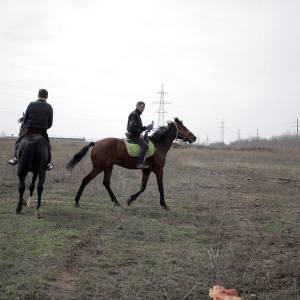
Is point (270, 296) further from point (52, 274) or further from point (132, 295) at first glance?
point (52, 274)

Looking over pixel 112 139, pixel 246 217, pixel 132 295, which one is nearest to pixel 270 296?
pixel 132 295

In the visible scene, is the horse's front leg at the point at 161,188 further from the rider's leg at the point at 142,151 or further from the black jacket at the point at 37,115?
the black jacket at the point at 37,115

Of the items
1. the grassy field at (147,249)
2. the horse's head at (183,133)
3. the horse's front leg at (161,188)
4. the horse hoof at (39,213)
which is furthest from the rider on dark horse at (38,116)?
the horse's head at (183,133)

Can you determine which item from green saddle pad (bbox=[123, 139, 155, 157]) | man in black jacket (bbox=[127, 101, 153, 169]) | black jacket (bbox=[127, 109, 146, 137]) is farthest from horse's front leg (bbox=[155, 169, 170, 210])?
black jacket (bbox=[127, 109, 146, 137])

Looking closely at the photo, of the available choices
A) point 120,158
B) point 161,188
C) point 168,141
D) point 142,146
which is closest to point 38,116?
point 120,158

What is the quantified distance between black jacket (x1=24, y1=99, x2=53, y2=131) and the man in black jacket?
2.33 meters

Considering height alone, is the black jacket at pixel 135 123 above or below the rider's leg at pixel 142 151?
above

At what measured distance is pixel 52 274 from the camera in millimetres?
4484

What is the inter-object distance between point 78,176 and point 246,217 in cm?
752

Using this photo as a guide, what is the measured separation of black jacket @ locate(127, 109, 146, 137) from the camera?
9836 millimetres

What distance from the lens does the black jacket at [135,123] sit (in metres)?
9.84

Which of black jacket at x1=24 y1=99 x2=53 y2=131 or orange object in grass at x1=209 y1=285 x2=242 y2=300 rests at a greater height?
black jacket at x1=24 y1=99 x2=53 y2=131

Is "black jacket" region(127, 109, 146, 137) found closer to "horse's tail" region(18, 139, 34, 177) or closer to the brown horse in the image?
the brown horse

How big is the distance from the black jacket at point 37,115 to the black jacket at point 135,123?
2.31m
